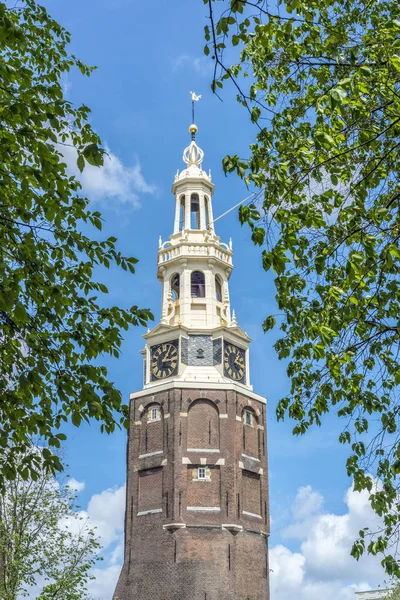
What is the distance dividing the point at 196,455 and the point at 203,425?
1.91 metres

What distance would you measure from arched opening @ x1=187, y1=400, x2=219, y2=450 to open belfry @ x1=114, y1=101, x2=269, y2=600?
6cm

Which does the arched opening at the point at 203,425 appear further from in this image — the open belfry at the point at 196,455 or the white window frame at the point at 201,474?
the white window frame at the point at 201,474

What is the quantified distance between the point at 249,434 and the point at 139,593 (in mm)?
11070

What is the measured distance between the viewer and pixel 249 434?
48844mm

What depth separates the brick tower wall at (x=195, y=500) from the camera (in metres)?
43.9

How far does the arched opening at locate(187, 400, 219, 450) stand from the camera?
46844mm

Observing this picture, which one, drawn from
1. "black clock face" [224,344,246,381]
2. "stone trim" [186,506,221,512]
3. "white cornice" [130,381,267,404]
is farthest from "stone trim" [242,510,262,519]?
"black clock face" [224,344,246,381]

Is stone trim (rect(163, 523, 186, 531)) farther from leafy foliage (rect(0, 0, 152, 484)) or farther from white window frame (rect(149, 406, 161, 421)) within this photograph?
leafy foliage (rect(0, 0, 152, 484))

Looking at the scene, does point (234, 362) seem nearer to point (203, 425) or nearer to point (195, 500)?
point (203, 425)

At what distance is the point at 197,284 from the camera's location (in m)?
Result: 53.8

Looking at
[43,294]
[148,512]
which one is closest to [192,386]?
[148,512]

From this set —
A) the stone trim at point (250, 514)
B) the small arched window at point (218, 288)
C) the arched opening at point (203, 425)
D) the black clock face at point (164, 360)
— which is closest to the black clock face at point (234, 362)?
the arched opening at point (203, 425)

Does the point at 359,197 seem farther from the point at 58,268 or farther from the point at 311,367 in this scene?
the point at 58,268

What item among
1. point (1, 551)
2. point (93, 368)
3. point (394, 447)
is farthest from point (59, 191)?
point (1, 551)
